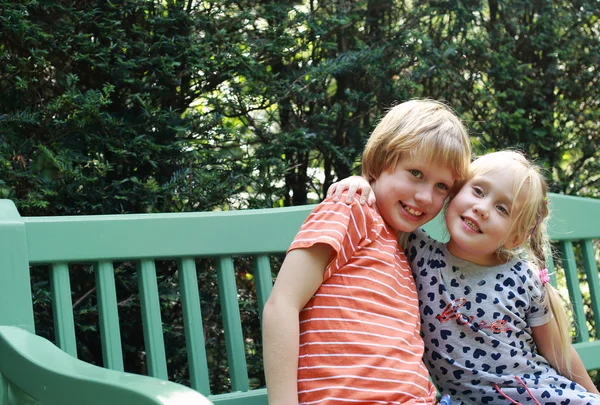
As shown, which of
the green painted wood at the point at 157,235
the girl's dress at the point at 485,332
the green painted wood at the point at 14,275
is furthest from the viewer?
the girl's dress at the point at 485,332

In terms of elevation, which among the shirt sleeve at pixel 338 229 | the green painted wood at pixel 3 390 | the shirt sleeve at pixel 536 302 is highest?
the shirt sleeve at pixel 338 229

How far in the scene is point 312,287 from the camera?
5.63 ft

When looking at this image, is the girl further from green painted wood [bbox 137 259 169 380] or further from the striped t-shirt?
green painted wood [bbox 137 259 169 380]

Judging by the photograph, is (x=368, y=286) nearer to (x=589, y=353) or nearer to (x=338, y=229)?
(x=338, y=229)

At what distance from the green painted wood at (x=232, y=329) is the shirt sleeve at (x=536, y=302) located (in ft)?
2.41

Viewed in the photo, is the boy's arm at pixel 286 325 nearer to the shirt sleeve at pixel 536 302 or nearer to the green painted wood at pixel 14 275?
the green painted wood at pixel 14 275

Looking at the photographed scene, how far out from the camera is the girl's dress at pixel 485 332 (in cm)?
200

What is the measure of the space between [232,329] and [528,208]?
2.58 feet

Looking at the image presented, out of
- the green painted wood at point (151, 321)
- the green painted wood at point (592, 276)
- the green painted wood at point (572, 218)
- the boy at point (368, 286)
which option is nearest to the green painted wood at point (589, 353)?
the green painted wood at point (592, 276)

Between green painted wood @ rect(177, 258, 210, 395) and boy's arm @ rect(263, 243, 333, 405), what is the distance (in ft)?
0.97

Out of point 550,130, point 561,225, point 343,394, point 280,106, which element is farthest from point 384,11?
point 343,394

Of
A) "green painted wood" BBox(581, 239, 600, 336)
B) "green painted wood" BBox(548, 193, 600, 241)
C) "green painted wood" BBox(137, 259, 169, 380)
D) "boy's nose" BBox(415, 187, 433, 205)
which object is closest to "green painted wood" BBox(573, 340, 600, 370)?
"green painted wood" BBox(581, 239, 600, 336)

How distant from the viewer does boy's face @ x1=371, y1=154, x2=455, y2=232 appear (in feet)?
6.15

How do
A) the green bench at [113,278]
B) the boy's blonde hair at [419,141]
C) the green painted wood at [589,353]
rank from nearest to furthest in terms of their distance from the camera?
the green bench at [113,278], the boy's blonde hair at [419,141], the green painted wood at [589,353]
